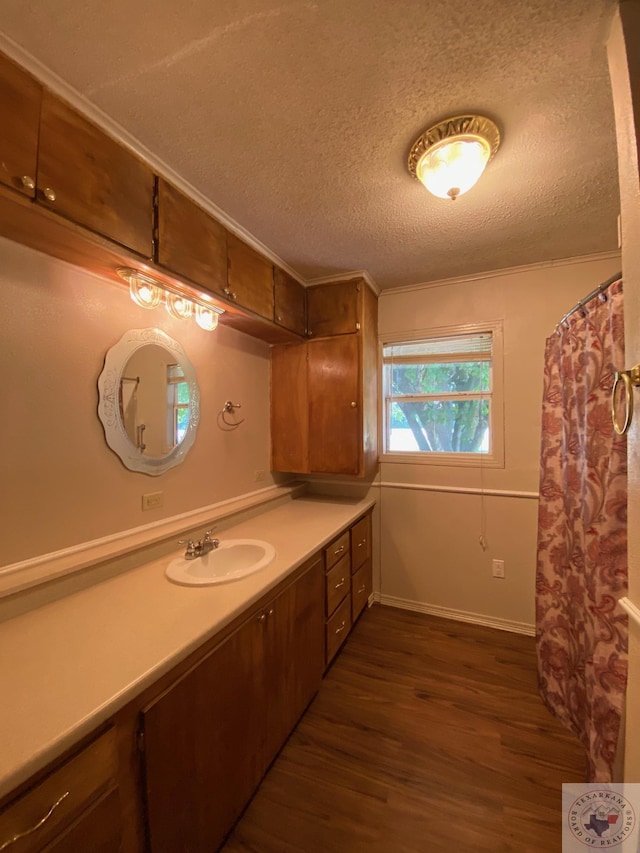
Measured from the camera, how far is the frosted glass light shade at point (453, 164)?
3.84ft

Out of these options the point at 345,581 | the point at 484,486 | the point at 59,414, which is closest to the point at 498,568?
the point at 484,486

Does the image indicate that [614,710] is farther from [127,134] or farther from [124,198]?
[127,134]

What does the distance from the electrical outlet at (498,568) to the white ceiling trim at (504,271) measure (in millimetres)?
2015

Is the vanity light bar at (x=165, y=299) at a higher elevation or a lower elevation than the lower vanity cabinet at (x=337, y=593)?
higher

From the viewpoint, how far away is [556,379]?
1.58 metres

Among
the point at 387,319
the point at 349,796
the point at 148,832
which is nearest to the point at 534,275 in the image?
the point at 387,319

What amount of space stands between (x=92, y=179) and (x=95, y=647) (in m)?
1.40

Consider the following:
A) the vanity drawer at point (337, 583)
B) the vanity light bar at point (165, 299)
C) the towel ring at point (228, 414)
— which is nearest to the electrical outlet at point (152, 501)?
the towel ring at point (228, 414)

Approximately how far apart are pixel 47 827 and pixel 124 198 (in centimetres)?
165

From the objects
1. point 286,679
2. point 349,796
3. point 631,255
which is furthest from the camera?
point 286,679

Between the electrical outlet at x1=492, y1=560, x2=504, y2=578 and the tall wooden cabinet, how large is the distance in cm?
109

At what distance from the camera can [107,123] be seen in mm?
1081

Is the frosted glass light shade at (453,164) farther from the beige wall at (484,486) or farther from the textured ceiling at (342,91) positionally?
the beige wall at (484,486)

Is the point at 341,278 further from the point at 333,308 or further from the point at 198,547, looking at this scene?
the point at 198,547
